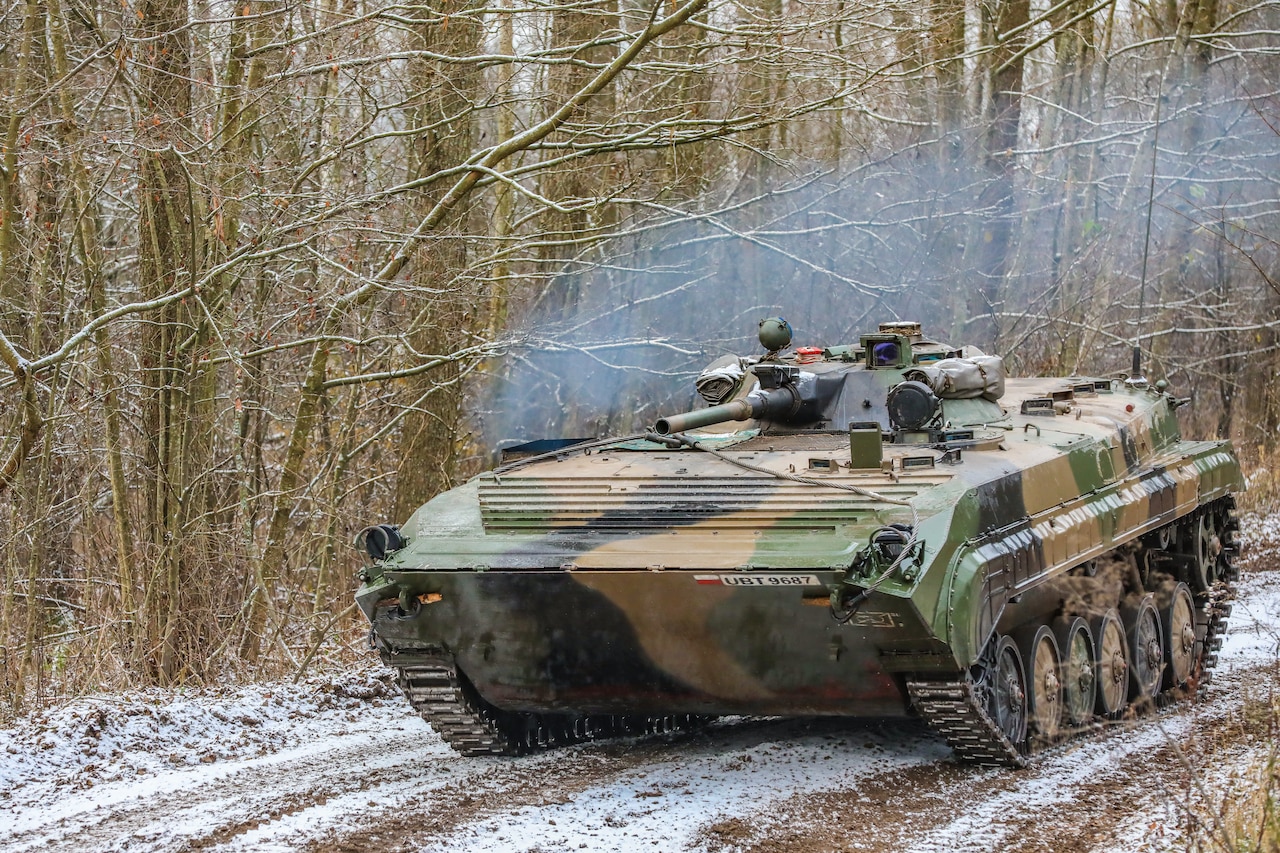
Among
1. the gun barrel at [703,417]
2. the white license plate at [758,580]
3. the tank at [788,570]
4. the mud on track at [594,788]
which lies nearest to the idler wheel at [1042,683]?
the tank at [788,570]

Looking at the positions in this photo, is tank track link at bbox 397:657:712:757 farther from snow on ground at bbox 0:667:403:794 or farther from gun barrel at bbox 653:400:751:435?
gun barrel at bbox 653:400:751:435

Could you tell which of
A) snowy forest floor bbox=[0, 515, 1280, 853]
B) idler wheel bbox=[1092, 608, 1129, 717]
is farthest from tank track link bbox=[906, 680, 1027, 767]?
idler wheel bbox=[1092, 608, 1129, 717]

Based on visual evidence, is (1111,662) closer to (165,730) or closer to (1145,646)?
(1145,646)

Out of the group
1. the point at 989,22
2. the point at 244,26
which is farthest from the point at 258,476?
the point at 989,22

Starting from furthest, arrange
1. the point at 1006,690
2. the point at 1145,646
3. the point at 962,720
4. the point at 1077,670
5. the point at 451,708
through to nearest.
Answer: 1. the point at 1145,646
2. the point at 1077,670
3. the point at 1006,690
4. the point at 451,708
5. the point at 962,720

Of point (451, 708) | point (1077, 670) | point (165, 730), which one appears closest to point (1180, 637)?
point (1077, 670)

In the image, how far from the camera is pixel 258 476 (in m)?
12.8

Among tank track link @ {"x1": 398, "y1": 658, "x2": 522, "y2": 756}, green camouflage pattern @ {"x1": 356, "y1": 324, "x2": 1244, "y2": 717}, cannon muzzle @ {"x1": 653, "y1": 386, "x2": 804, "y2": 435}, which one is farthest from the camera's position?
cannon muzzle @ {"x1": 653, "y1": 386, "x2": 804, "y2": 435}

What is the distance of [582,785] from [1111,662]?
3637 mm

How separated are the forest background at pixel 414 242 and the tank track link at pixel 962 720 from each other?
2601 mm

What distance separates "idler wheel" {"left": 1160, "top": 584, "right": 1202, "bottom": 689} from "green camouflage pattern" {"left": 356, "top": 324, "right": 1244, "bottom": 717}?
2009 millimetres

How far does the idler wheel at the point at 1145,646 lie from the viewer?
9914mm

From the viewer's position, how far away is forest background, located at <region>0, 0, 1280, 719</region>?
1029 centimetres

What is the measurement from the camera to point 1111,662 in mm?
9633
